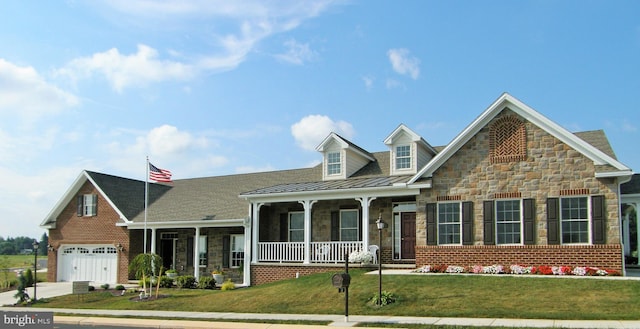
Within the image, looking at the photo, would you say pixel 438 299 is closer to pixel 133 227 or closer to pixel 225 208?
pixel 225 208

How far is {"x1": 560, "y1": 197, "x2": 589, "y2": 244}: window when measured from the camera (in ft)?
67.5

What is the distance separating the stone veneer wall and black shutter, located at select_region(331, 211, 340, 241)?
15.9 feet

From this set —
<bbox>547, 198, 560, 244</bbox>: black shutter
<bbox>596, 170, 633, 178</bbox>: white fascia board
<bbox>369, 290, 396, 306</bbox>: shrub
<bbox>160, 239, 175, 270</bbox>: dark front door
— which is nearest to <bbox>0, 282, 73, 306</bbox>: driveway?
<bbox>160, 239, 175, 270</bbox>: dark front door

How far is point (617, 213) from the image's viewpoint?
65.6ft

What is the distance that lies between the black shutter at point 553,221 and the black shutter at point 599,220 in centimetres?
110

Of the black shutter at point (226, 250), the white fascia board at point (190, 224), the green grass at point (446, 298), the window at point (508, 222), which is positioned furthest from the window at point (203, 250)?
the window at point (508, 222)

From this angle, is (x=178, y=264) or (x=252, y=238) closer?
(x=252, y=238)

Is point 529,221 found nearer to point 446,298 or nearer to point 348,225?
point 446,298

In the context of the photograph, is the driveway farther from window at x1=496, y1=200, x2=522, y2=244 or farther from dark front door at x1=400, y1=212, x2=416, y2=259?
window at x1=496, y1=200, x2=522, y2=244

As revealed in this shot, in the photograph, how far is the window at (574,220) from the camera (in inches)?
810

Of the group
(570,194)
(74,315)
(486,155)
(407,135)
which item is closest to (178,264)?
(74,315)

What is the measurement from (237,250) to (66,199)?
401 inches

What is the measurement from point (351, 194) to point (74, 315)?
10936 millimetres

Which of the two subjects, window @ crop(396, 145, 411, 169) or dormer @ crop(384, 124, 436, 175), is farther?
window @ crop(396, 145, 411, 169)
